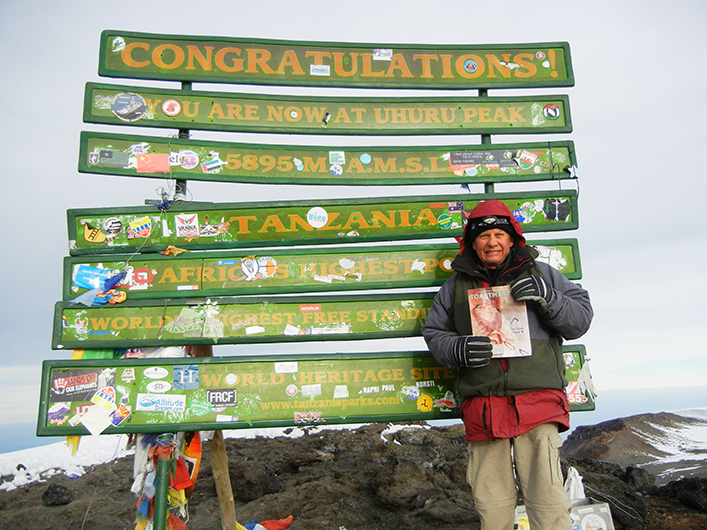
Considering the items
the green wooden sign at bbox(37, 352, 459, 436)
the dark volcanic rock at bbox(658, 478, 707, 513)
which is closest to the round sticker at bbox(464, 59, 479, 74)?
the green wooden sign at bbox(37, 352, 459, 436)

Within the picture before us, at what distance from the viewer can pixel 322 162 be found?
4395 millimetres

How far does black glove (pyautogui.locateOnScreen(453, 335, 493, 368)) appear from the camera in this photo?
3.18m

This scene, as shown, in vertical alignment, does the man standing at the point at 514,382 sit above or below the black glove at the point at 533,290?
below

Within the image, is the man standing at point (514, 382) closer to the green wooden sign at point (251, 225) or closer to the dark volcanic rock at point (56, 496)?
the green wooden sign at point (251, 225)

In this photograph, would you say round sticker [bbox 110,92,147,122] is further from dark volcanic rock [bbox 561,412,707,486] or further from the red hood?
dark volcanic rock [bbox 561,412,707,486]

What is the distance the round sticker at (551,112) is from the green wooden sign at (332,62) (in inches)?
9.5

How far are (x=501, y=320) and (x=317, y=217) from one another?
1.77 metres

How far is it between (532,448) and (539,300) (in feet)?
3.19

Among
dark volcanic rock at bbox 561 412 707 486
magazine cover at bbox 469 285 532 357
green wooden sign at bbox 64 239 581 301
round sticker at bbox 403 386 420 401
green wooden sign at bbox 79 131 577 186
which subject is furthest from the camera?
dark volcanic rock at bbox 561 412 707 486

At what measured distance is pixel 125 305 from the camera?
4059mm

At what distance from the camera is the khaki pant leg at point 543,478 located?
312 cm

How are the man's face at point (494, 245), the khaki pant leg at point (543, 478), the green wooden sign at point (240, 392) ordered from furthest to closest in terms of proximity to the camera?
1. the green wooden sign at point (240, 392)
2. the man's face at point (494, 245)
3. the khaki pant leg at point (543, 478)

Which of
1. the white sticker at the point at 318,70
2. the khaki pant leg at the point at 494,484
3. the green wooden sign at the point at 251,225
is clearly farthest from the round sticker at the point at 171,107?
the khaki pant leg at the point at 494,484

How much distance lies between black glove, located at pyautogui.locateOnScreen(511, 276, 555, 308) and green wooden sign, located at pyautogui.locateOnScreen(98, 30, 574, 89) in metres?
2.31
